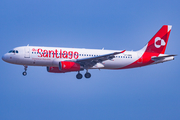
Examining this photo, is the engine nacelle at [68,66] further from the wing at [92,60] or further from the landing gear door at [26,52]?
the landing gear door at [26,52]

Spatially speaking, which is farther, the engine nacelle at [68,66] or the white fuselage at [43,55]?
the white fuselage at [43,55]

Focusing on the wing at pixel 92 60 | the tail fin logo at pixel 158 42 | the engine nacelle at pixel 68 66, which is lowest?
the engine nacelle at pixel 68 66

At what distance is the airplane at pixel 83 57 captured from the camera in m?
54.2

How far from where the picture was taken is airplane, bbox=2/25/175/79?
54219mm

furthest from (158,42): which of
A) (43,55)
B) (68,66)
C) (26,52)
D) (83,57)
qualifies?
(26,52)

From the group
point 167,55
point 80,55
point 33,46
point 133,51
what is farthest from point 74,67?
point 167,55

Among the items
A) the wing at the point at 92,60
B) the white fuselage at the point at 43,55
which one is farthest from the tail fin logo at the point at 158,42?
the white fuselage at the point at 43,55

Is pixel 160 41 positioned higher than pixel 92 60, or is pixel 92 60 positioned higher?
pixel 160 41

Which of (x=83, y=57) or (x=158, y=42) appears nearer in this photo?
(x=83, y=57)

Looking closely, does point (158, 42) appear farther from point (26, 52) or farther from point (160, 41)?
point (26, 52)

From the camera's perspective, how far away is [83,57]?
56.3m

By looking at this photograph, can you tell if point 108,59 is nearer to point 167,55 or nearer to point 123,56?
point 123,56

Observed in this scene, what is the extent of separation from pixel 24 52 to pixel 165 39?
2608 cm

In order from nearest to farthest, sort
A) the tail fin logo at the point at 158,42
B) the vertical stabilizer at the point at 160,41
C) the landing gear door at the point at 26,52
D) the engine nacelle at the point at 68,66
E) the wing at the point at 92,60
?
1. the engine nacelle at the point at 68,66
2. the wing at the point at 92,60
3. the landing gear door at the point at 26,52
4. the vertical stabilizer at the point at 160,41
5. the tail fin logo at the point at 158,42
